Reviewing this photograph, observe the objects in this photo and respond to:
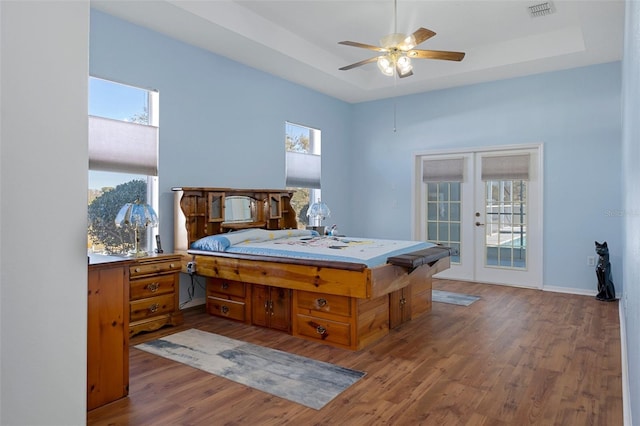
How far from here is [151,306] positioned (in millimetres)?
3717

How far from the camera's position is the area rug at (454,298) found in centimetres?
489

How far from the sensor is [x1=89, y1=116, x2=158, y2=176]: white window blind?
12.5 feet

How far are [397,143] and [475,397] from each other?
16.1ft

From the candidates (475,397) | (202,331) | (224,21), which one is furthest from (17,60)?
(224,21)

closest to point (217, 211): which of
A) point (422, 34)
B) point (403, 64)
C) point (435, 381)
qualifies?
point (403, 64)

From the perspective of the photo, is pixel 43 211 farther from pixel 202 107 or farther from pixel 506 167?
pixel 506 167

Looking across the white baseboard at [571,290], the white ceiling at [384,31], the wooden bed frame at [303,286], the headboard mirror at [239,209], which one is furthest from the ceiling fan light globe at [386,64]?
the white baseboard at [571,290]

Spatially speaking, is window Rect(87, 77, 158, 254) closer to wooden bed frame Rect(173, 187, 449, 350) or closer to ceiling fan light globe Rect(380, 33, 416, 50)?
wooden bed frame Rect(173, 187, 449, 350)

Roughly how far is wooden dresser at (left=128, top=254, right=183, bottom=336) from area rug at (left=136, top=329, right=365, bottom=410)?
0.23 m

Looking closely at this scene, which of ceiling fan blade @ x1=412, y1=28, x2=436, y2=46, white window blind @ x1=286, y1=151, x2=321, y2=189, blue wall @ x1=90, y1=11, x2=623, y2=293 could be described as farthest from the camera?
white window blind @ x1=286, y1=151, x2=321, y2=189

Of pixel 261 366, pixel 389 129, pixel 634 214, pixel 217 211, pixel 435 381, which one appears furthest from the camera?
pixel 389 129

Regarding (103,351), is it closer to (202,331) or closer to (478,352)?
(202,331)

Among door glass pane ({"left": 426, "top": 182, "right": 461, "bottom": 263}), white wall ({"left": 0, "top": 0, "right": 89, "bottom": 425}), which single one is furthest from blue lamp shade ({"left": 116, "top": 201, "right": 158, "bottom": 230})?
door glass pane ({"left": 426, "top": 182, "right": 461, "bottom": 263})

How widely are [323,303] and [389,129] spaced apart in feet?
13.7
